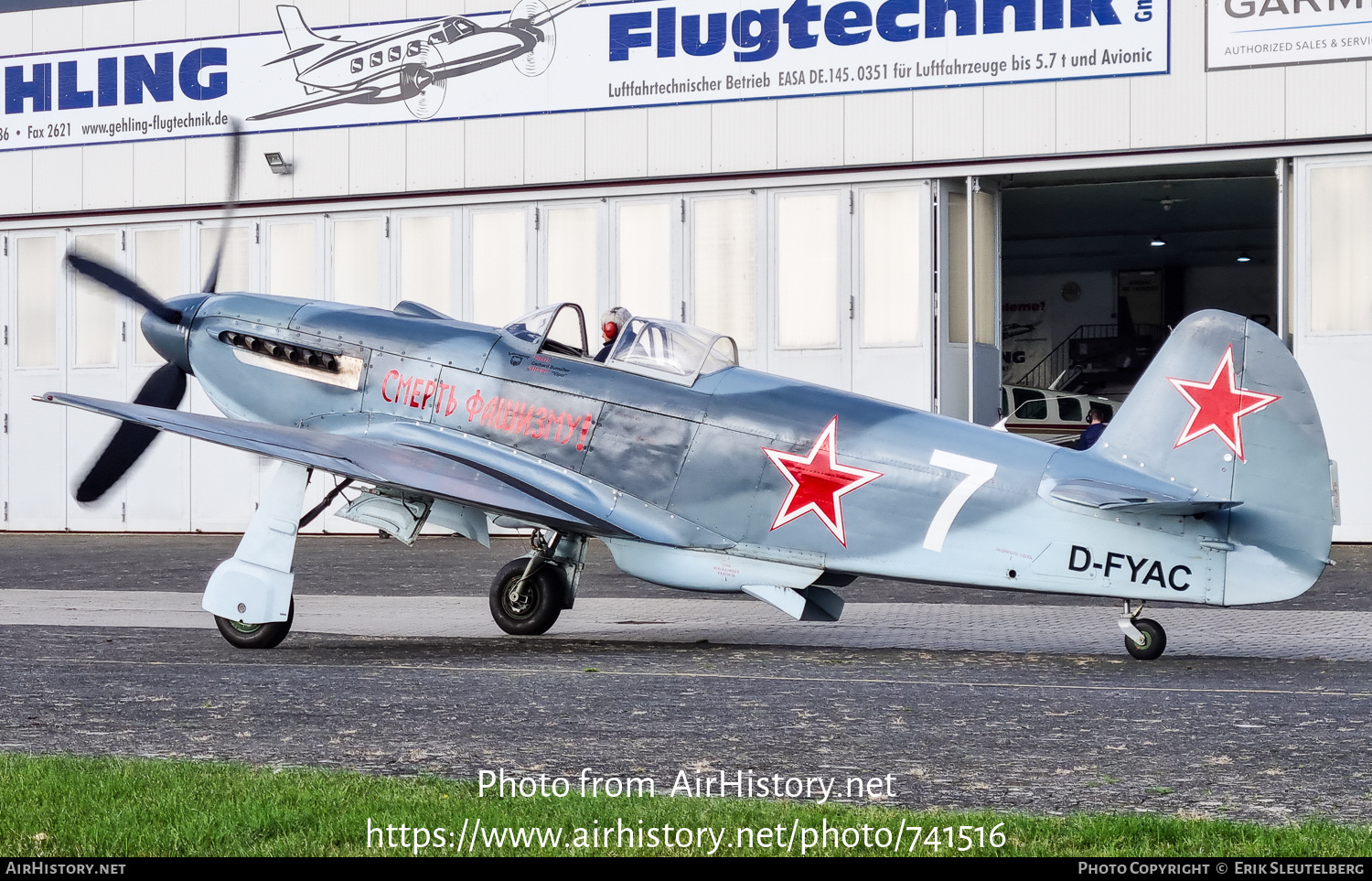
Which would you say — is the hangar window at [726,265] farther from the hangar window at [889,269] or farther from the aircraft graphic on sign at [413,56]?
the aircraft graphic on sign at [413,56]

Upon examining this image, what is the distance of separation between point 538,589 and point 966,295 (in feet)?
44.9

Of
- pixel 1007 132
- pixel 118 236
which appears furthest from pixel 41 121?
pixel 1007 132

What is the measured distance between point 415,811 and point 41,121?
26055 millimetres

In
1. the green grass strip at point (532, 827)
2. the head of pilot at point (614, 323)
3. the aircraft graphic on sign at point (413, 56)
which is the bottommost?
the green grass strip at point (532, 827)

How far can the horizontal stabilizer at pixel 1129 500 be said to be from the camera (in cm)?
876

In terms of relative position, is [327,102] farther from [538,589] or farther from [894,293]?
[538,589]

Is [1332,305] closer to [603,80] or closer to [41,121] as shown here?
[603,80]

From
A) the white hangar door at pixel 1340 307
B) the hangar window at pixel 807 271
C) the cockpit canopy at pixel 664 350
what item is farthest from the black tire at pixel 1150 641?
the hangar window at pixel 807 271

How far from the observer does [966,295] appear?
23531 mm

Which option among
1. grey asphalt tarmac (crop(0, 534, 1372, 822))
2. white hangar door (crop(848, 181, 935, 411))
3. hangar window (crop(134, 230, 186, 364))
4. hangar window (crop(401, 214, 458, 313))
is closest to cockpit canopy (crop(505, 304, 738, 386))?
grey asphalt tarmac (crop(0, 534, 1372, 822))

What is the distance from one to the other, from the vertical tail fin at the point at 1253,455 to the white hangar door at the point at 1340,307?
13.2 m

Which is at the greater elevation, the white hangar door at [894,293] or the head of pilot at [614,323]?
the white hangar door at [894,293]

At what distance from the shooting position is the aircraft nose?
490 inches

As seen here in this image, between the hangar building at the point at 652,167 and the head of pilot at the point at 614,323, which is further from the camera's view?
the hangar building at the point at 652,167
